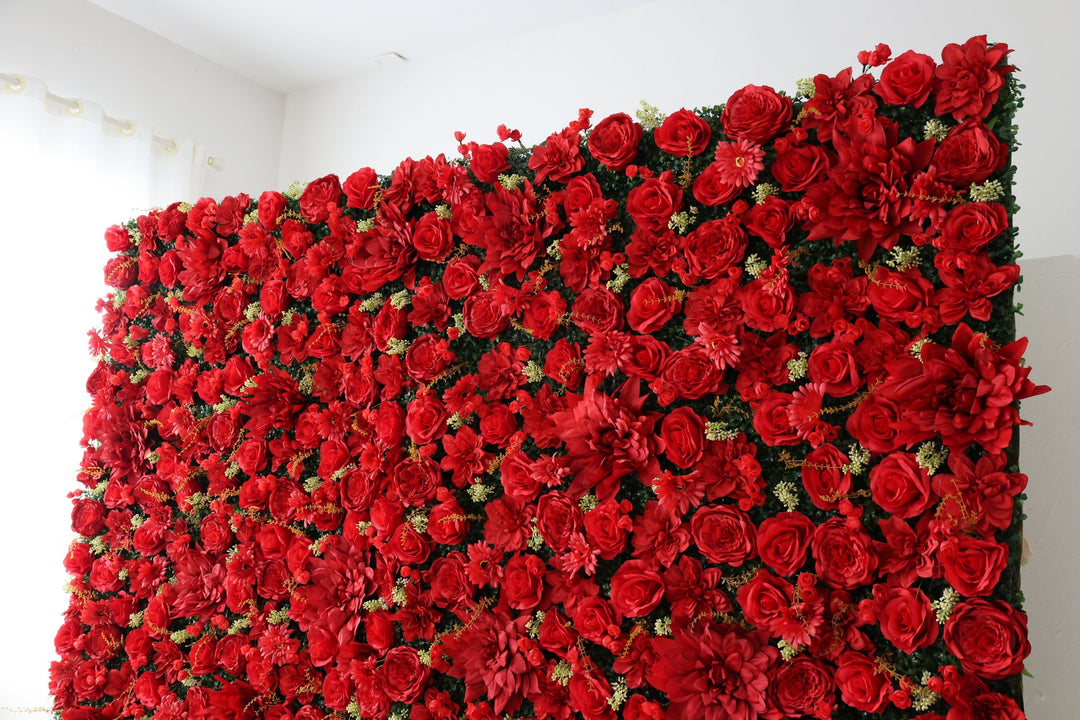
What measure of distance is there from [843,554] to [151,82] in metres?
3.01

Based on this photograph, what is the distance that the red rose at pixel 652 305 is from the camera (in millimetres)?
1506

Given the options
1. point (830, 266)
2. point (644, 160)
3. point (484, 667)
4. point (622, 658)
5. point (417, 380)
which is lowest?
point (484, 667)

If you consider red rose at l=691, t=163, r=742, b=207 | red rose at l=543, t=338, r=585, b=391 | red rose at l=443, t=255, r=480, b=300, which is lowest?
red rose at l=543, t=338, r=585, b=391

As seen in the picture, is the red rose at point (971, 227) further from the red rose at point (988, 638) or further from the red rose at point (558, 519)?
the red rose at point (558, 519)

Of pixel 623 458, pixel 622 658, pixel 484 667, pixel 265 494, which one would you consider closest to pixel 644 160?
pixel 623 458

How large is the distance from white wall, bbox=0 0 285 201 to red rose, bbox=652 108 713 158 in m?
2.25

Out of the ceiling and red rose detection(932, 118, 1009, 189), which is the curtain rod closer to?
the ceiling

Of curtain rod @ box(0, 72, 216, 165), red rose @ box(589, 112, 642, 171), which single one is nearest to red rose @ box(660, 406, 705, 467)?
red rose @ box(589, 112, 642, 171)

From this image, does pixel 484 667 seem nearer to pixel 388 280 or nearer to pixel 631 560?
pixel 631 560

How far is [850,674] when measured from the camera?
1.28 m

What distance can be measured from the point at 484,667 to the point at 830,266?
1.09m

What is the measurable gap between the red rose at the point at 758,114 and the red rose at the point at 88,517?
2139 mm

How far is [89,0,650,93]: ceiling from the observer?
8.86 ft
